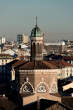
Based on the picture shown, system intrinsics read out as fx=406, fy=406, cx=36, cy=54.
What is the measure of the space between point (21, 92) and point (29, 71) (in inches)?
98.3

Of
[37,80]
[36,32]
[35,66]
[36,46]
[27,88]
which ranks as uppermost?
[36,32]

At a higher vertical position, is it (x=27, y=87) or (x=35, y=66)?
(x=35, y=66)

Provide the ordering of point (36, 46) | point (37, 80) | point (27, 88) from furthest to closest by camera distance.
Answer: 1. point (36, 46)
2. point (37, 80)
3. point (27, 88)

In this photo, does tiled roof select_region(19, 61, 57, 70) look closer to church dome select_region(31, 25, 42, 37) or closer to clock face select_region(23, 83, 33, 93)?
clock face select_region(23, 83, 33, 93)

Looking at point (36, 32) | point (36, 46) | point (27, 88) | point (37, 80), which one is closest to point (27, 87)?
point (27, 88)

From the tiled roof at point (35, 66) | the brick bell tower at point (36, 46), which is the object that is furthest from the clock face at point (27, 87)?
the brick bell tower at point (36, 46)

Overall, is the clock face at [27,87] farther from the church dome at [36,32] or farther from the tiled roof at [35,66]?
the church dome at [36,32]

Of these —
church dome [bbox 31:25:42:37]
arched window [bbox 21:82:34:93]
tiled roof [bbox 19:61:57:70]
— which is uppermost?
church dome [bbox 31:25:42:37]

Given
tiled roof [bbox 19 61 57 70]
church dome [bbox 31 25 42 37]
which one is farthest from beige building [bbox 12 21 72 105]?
church dome [bbox 31 25 42 37]

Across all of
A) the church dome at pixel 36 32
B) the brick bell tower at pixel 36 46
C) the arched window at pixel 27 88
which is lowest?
the arched window at pixel 27 88

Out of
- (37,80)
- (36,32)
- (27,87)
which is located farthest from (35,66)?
(36,32)

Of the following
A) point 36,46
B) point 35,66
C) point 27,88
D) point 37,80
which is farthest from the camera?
point 36,46

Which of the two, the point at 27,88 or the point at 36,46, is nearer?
the point at 27,88

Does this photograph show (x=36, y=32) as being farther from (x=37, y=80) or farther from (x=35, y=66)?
(x=37, y=80)
